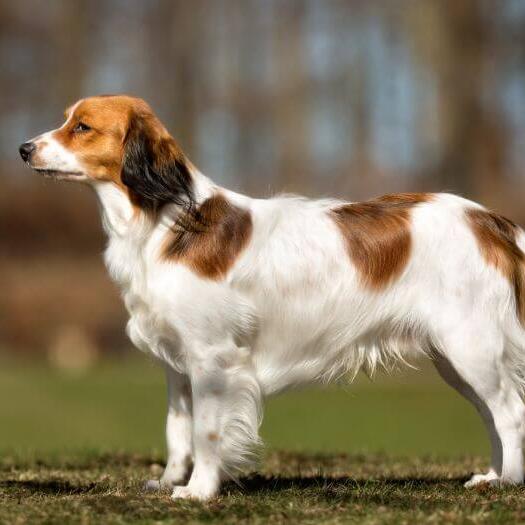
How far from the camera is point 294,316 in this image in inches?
255

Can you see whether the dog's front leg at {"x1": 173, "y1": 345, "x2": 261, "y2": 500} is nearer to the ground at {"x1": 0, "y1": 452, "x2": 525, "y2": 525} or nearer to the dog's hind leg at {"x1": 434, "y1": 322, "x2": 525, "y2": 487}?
the ground at {"x1": 0, "y1": 452, "x2": 525, "y2": 525}

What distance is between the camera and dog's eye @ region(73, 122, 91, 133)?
6.34 m

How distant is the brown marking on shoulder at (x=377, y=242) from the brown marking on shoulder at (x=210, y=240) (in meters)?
0.59

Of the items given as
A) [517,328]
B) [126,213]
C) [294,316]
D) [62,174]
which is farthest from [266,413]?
[62,174]

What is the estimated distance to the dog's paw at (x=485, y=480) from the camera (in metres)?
6.69

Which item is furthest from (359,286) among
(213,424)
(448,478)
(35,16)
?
(35,16)

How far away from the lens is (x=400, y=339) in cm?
666

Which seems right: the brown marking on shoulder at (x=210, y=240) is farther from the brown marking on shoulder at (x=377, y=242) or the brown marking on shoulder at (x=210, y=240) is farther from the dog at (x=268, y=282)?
the brown marking on shoulder at (x=377, y=242)

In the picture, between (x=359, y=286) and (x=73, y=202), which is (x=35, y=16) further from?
(x=359, y=286)

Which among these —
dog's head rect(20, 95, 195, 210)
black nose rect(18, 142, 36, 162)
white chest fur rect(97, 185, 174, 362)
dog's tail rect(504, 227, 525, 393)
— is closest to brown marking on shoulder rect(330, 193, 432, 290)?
dog's tail rect(504, 227, 525, 393)

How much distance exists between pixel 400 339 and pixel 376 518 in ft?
4.39

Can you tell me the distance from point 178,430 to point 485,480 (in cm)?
187

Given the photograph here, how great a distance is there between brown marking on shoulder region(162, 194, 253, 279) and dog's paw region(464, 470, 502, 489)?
1999 millimetres

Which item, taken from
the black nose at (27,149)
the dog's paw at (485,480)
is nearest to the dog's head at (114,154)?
the black nose at (27,149)
